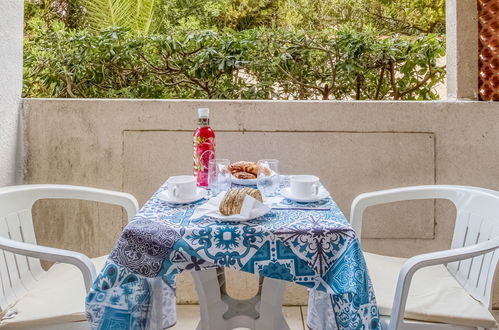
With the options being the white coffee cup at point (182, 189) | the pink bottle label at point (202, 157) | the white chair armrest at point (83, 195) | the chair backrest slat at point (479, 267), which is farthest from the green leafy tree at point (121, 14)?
the chair backrest slat at point (479, 267)

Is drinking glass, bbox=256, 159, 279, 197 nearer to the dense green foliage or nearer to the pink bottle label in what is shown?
the pink bottle label

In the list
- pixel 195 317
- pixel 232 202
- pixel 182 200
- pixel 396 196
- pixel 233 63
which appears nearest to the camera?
pixel 232 202

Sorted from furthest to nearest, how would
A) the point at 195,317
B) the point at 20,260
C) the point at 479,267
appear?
1. the point at 195,317
2. the point at 20,260
3. the point at 479,267

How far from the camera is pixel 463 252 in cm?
128

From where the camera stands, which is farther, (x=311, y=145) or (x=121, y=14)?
(x=121, y=14)

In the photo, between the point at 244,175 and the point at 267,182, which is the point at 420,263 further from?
the point at 244,175

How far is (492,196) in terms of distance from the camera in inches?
61.2

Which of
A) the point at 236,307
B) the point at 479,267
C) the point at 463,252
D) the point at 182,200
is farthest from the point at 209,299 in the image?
the point at 479,267

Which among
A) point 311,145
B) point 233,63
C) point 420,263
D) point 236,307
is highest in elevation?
point 233,63

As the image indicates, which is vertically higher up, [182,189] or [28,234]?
[182,189]

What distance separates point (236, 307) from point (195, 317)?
2.29 feet

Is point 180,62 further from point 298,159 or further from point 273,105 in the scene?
point 298,159

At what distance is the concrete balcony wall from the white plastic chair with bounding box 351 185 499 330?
0.48 metres

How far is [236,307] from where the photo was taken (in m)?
1.67
